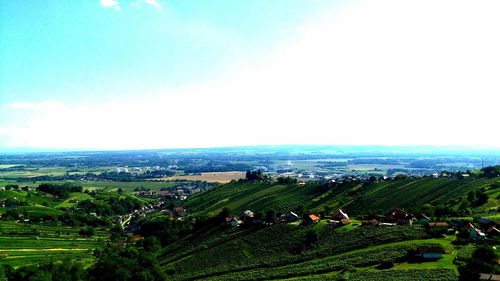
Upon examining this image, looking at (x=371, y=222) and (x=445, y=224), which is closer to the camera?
(x=445, y=224)

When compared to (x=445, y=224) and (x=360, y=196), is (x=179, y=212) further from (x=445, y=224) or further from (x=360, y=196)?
(x=445, y=224)

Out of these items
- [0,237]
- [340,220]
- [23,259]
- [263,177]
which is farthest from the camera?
[263,177]

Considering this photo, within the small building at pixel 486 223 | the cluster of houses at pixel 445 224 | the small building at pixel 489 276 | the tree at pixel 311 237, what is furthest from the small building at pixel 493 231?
the tree at pixel 311 237

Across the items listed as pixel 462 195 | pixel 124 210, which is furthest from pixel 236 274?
pixel 124 210

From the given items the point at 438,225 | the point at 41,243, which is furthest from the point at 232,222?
the point at 41,243

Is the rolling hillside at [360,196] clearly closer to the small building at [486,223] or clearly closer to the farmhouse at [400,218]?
the farmhouse at [400,218]

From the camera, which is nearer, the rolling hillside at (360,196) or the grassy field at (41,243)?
the grassy field at (41,243)

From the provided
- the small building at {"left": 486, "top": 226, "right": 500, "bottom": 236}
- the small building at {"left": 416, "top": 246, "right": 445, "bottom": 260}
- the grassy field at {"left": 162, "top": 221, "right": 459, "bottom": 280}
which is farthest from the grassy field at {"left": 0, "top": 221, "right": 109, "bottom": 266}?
the small building at {"left": 486, "top": 226, "right": 500, "bottom": 236}

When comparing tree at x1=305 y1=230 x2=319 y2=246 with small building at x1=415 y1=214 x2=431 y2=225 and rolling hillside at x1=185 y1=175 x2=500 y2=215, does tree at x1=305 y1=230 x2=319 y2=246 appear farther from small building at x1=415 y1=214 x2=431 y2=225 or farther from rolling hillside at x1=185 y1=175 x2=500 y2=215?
rolling hillside at x1=185 y1=175 x2=500 y2=215

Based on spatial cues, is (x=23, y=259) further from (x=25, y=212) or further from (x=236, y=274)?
(x=25, y=212)
